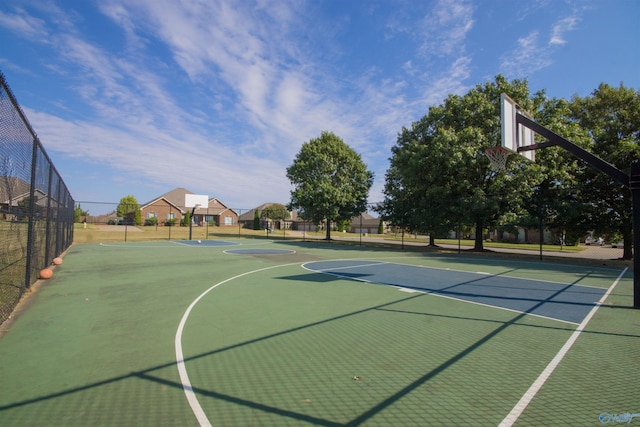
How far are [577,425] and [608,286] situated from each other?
10.0 metres

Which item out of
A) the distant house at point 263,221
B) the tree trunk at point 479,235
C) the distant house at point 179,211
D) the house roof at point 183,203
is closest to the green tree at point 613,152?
the tree trunk at point 479,235

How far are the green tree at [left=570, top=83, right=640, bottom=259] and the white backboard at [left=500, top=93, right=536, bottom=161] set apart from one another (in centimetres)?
1166

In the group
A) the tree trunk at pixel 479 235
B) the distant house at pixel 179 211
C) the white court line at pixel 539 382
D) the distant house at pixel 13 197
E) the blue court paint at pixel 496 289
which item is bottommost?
the white court line at pixel 539 382

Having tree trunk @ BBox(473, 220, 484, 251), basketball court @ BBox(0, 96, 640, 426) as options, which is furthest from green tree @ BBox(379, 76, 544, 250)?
basketball court @ BBox(0, 96, 640, 426)

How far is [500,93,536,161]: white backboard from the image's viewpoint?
9.25 m

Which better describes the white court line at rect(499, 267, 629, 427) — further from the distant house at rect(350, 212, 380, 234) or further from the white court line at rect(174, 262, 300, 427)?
the distant house at rect(350, 212, 380, 234)

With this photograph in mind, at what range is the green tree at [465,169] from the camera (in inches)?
815

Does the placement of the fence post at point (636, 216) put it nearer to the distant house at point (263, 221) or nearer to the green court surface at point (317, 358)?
the green court surface at point (317, 358)

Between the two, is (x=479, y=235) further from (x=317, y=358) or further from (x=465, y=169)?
(x=317, y=358)

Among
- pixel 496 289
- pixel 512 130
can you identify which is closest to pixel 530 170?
pixel 512 130

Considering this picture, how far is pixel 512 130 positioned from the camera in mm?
9641

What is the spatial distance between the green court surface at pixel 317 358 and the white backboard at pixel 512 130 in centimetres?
428

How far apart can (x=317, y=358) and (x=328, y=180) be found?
30.7 metres

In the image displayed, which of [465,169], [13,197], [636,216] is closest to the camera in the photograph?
[13,197]
